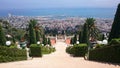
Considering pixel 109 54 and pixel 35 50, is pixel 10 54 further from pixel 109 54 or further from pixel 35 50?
pixel 35 50

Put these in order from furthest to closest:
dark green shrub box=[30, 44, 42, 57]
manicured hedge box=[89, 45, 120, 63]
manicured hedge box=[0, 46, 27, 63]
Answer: dark green shrub box=[30, 44, 42, 57]
manicured hedge box=[0, 46, 27, 63]
manicured hedge box=[89, 45, 120, 63]

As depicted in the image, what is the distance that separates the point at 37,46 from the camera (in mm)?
30562

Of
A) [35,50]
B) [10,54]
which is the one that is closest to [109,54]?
[10,54]

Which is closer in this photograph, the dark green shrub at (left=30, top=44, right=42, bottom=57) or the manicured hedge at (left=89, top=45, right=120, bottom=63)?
the manicured hedge at (left=89, top=45, right=120, bottom=63)

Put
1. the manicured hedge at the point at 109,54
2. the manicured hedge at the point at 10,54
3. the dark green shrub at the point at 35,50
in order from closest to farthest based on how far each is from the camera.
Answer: the manicured hedge at the point at 109,54, the manicured hedge at the point at 10,54, the dark green shrub at the point at 35,50

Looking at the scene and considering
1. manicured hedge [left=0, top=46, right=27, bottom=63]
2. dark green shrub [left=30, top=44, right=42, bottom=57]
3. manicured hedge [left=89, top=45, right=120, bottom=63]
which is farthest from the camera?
dark green shrub [left=30, top=44, right=42, bottom=57]

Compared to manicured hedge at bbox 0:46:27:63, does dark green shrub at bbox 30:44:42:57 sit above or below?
below

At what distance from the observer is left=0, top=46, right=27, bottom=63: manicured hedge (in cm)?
2022

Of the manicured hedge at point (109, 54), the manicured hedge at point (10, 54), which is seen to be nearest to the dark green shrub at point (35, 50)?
the manicured hedge at point (10, 54)

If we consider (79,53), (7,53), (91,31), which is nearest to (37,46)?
(79,53)

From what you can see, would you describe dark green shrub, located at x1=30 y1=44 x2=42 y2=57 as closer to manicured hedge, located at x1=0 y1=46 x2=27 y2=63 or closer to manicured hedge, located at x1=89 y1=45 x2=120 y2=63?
manicured hedge, located at x1=0 y1=46 x2=27 y2=63

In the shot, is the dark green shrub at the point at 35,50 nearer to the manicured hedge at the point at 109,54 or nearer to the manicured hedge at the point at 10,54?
the manicured hedge at the point at 10,54

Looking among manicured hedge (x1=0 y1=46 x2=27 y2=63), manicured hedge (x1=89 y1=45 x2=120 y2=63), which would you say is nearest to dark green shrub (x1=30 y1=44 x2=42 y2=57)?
manicured hedge (x1=0 y1=46 x2=27 y2=63)

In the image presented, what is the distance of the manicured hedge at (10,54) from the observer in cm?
2022
